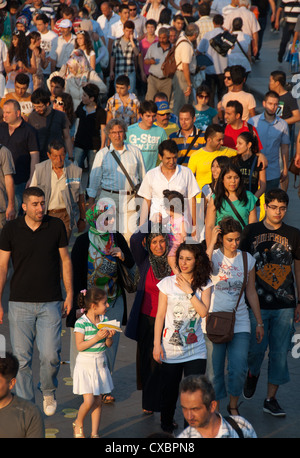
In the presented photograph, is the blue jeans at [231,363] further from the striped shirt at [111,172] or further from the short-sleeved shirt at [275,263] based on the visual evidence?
the striped shirt at [111,172]

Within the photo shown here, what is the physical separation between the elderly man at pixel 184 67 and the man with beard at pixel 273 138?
4601mm

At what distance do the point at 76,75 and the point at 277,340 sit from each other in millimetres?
8818

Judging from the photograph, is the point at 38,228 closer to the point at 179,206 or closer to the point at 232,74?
the point at 179,206

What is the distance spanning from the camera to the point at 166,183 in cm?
1015

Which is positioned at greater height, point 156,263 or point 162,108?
point 162,108

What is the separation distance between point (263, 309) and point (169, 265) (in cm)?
91

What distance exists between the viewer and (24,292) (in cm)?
770

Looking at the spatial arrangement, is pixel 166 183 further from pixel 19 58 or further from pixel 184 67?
pixel 184 67

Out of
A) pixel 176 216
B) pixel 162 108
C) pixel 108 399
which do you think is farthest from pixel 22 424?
pixel 162 108

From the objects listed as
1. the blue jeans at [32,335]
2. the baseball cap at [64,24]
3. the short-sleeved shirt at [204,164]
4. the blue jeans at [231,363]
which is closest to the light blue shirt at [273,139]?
the short-sleeved shirt at [204,164]

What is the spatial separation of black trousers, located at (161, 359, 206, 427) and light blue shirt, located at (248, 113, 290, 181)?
5.17 m

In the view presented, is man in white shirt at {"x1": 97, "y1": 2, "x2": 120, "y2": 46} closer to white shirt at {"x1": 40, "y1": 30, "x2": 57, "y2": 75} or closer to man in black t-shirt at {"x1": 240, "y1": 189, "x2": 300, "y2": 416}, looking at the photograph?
white shirt at {"x1": 40, "y1": 30, "x2": 57, "y2": 75}
